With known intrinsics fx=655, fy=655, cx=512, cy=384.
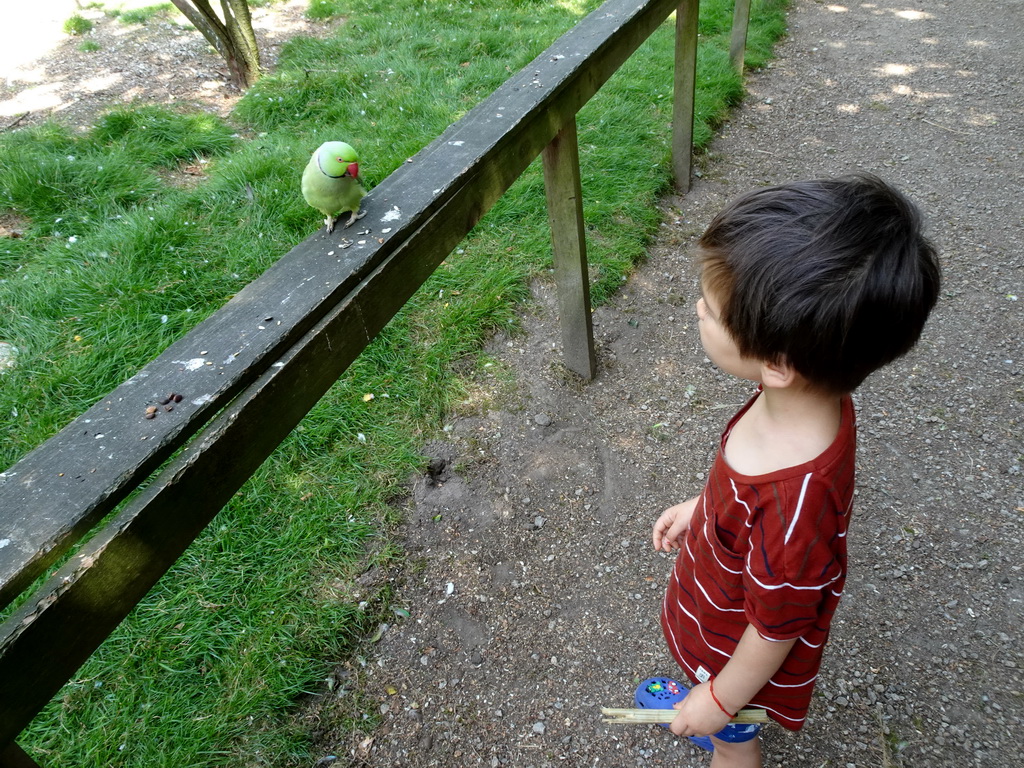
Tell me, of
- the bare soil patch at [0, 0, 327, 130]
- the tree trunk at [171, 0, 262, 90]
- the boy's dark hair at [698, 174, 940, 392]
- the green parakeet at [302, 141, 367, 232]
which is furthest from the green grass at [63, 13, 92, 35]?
the boy's dark hair at [698, 174, 940, 392]

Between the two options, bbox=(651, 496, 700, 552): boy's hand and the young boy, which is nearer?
the young boy

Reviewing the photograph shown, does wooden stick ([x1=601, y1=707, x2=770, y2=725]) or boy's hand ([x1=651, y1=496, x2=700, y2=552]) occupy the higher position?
boy's hand ([x1=651, y1=496, x2=700, y2=552])

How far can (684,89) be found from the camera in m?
3.83

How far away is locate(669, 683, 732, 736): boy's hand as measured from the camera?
50.0 inches

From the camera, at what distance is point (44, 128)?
4621mm

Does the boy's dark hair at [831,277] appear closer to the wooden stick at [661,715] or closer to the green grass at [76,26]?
the wooden stick at [661,715]

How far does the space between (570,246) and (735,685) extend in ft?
5.87

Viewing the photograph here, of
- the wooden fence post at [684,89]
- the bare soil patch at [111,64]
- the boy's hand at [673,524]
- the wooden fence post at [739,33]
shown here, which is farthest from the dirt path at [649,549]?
the bare soil patch at [111,64]

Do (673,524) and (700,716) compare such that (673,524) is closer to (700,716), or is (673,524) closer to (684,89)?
(700,716)

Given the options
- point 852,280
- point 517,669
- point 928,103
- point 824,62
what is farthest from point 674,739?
point 824,62

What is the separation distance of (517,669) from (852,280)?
1.58 meters

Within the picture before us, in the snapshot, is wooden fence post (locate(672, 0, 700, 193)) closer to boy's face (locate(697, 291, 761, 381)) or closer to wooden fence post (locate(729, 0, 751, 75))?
wooden fence post (locate(729, 0, 751, 75))

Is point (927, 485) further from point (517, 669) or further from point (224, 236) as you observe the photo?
point (224, 236)

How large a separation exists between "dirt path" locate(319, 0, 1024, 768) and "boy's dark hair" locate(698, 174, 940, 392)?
133cm
